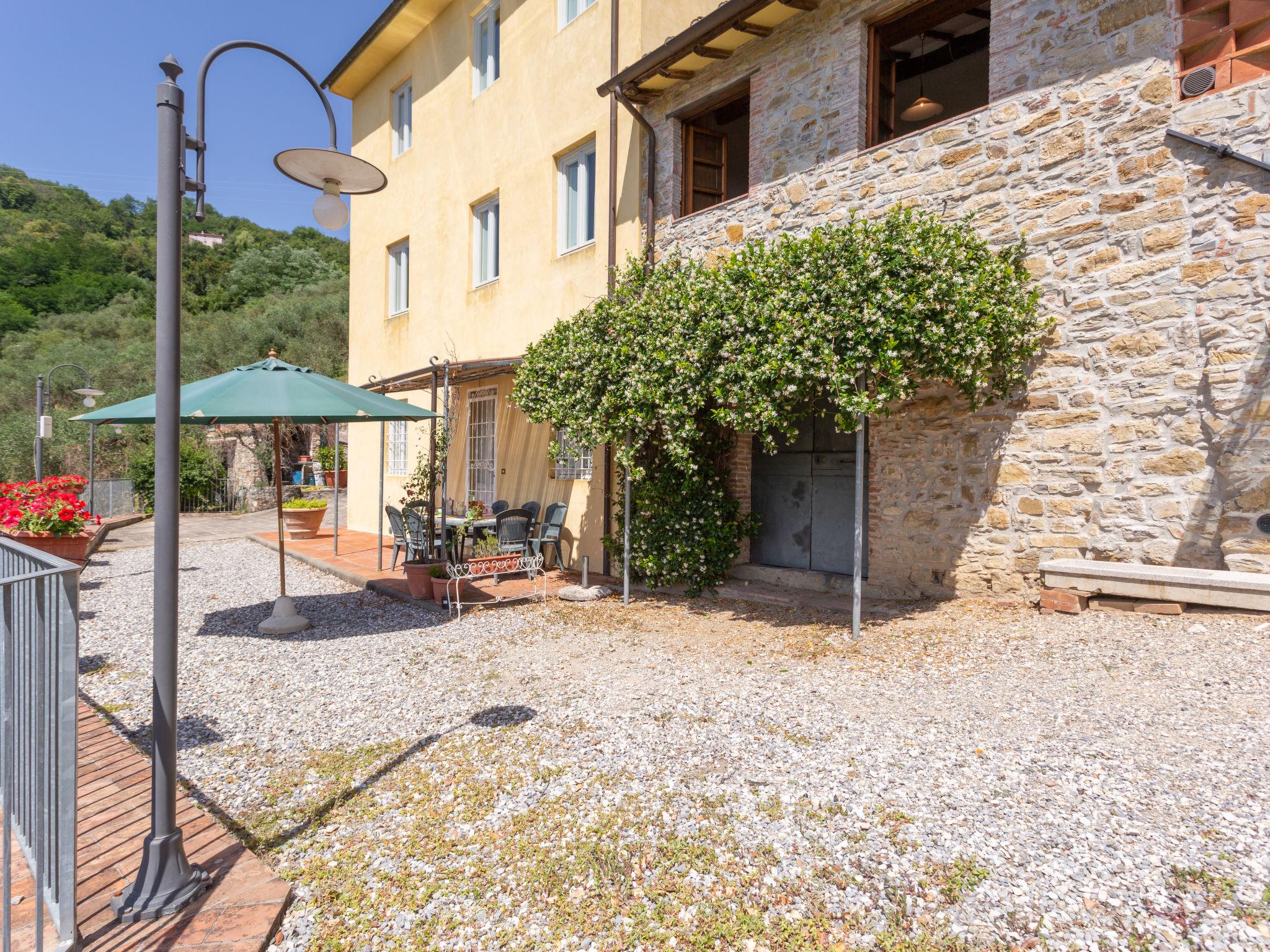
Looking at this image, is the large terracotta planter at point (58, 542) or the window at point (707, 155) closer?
the large terracotta planter at point (58, 542)

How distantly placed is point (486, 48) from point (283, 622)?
31.9 feet

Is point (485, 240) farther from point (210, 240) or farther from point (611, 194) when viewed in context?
point (210, 240)

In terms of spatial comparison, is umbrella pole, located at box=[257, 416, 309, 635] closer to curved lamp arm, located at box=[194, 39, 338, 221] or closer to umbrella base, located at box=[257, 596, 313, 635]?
umbrella base, located at box=[257, 596, 313, 635]

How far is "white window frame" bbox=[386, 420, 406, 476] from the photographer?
13.1m

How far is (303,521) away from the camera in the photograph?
1277 centimetres

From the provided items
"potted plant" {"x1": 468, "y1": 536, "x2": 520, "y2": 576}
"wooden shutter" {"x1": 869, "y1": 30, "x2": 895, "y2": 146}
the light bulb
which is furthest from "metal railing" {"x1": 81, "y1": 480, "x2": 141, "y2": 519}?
"wooden shutter" {"x1": 869, "y1": 30, "x2": 895, "y2": 146}

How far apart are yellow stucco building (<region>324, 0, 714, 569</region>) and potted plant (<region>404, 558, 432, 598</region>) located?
152 centimetres

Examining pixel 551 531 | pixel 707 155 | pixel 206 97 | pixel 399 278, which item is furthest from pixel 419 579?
pixel 399 278

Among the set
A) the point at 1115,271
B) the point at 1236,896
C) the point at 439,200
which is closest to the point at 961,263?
the point at 1115,271

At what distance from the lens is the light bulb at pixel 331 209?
13.1 feet

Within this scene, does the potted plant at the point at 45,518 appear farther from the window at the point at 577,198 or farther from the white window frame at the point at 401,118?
the white window frame at the point at 401,118

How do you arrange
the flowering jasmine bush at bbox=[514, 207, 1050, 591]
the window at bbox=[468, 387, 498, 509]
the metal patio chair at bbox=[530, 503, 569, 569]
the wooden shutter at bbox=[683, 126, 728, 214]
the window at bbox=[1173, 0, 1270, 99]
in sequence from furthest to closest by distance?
the window at bbox=[468, 387, 498, 509]
the metal patio chair at bbox=[530, 503, 569, 569]
the wooden shutter at bbox=[683, 126, 728, 214]
the flowering jasmine bush at bbox=[514, 207, 1050, 591]
the window at bbox=[1173, 0, 1270, 99]

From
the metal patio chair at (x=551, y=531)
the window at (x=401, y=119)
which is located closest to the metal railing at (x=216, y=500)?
the window at (x=401, y=119)

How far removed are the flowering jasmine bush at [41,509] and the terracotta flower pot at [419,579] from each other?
3738 millimetres
